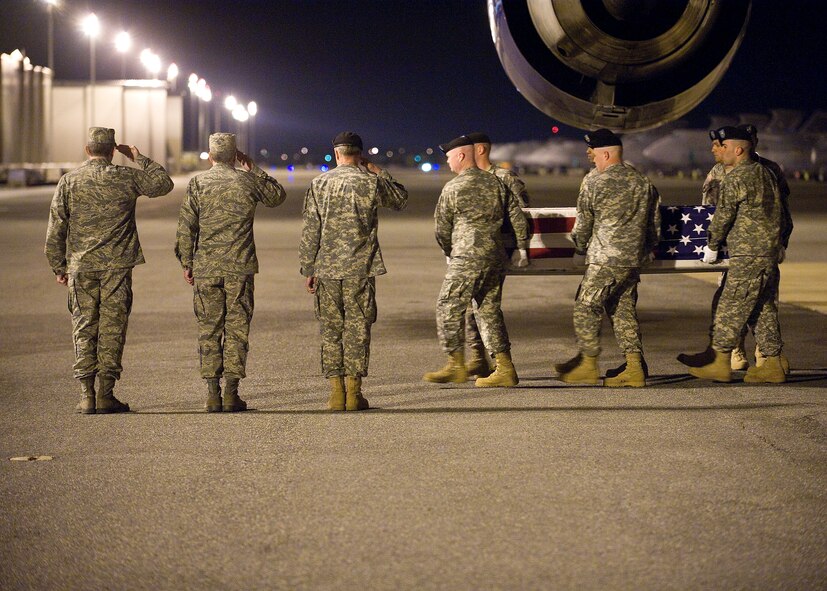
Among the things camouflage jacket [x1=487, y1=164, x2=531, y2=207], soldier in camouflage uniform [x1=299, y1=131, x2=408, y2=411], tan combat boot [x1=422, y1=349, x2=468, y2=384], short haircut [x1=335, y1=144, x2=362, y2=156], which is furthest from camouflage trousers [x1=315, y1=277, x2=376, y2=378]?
camouflage jacket [x1=487, y1=164, x2=531, y2=207]

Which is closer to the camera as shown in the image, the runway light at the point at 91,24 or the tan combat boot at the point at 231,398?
the tan combat boot at the point at 231,398

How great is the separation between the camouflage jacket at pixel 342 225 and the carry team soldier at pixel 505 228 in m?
1.17

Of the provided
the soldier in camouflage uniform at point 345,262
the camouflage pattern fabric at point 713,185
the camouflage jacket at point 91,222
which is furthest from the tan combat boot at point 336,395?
the camouflage pattern fabric at point 713,185

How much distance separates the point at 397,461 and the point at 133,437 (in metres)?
1.66

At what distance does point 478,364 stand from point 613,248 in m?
1.40

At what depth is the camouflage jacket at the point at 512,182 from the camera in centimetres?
952

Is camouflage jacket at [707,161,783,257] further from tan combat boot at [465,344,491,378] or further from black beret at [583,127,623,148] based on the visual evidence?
tan combat boot at [465,344,491,378]

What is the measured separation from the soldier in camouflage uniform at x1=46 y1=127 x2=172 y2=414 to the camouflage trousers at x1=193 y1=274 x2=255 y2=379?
0.49 metres

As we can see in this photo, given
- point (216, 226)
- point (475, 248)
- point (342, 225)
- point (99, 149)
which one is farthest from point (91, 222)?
point (475, 248)

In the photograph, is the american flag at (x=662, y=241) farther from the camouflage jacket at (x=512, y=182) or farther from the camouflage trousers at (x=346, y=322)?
the camouflage trousers at (x=346, y=322)

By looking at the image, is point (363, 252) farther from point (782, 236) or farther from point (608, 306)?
point (782, 236)

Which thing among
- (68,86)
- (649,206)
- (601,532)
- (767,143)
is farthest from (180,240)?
(767,143)

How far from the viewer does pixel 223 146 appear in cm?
829

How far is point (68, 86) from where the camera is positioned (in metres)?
69.6
